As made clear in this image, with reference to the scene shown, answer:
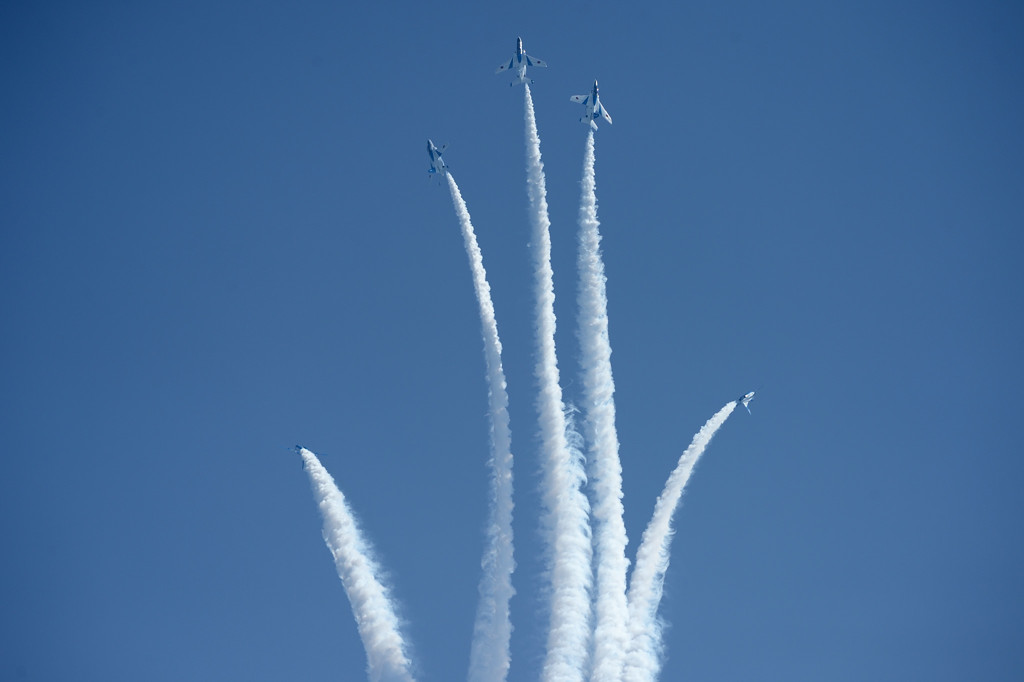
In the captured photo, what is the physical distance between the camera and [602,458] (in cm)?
4675

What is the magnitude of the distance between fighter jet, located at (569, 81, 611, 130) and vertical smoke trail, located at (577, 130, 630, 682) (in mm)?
2009

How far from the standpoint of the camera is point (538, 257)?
51.0 meters

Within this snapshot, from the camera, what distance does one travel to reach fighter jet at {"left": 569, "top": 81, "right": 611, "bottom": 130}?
56750mm

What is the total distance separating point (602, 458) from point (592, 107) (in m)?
24.0

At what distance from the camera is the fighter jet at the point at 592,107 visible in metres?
56.8

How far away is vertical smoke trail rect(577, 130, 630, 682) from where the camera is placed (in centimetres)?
4247

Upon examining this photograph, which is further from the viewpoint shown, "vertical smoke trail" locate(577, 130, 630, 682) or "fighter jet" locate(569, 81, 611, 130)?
"fighter jet" locate(569, 81, 611, 130)

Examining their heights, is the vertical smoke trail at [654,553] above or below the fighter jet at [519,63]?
below

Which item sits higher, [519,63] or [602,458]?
[519,63]

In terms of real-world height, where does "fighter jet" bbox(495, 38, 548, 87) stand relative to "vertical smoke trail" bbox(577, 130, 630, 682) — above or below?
above

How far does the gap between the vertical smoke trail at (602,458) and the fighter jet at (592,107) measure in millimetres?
2009

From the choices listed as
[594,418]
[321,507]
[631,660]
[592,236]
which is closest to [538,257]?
[592,236]

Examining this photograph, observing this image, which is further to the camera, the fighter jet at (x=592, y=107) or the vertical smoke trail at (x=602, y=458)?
the fighter jet at (x=592, y=107)

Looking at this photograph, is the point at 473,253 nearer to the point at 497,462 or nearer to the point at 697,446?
the point at 497,462
